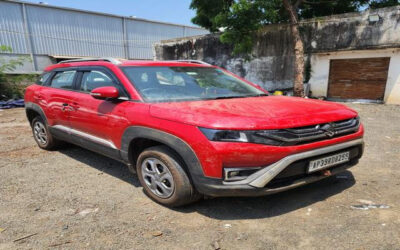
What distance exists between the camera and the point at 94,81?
3.83 m

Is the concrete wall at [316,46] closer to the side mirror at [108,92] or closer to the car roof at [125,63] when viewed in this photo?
the car roof at [125,63]

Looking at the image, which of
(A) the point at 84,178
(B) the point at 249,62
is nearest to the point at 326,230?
(A) the point at 84,178

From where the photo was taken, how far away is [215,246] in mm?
2330

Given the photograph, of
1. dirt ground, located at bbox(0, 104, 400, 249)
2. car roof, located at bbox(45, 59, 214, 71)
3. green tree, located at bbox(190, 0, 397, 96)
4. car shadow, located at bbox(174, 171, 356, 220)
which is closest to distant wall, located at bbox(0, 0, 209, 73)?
green tree, located at bbox(190, 0, 397, 96)

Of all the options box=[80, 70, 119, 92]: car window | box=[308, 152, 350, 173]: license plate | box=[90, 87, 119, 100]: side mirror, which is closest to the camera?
box=[308, 152, 350, 173]: license plate

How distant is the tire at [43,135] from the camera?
4.89 meters

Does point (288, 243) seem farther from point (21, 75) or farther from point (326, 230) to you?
point (21, 75)

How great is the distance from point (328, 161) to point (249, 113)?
966 mm

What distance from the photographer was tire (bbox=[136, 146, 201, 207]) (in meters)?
2.74

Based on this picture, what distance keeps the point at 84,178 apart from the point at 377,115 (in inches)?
329

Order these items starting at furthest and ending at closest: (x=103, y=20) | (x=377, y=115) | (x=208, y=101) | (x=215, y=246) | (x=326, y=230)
→ 1. (x=103, y=20)
2. (x=377, y=115)
3. (x=208, y=101)
4. (x=326, y=230)
5. (x=215, y=246)

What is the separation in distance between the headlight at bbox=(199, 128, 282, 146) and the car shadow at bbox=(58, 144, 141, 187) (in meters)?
1.66

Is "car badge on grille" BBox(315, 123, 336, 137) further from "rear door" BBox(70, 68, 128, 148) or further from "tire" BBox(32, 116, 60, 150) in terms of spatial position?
"tire" BBox(32, 116, 60, 150)

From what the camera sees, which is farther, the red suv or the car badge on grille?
the car badge on grille
